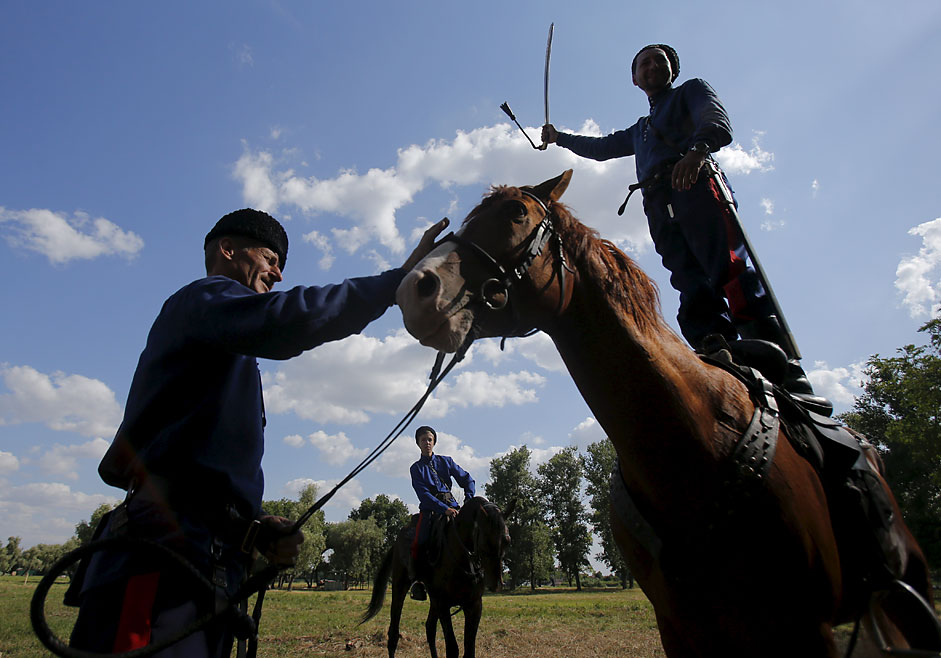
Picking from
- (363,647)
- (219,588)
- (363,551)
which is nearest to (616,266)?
(219,588)

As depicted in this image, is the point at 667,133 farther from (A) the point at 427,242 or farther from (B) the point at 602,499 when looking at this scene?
(B) the point at 602,499

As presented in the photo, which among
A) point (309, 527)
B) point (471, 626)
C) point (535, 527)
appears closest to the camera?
point (471, 626)

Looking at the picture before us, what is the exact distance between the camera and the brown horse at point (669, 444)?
1.88 metres

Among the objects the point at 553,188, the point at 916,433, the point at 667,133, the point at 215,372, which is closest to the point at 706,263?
the point at 667,133

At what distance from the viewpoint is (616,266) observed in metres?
2.42

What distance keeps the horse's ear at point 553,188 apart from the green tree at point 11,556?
144m

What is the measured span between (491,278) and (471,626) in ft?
29.0

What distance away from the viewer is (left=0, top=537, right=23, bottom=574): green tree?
104 meters

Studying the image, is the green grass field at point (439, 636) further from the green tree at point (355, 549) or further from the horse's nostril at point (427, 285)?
the green tree at point (355, 549)

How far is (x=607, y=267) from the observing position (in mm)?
2371

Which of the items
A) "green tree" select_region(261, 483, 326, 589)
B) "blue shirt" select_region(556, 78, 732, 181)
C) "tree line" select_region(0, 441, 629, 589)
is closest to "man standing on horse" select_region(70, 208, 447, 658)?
"blue shirt" select_region(556, 78, 732, 181)

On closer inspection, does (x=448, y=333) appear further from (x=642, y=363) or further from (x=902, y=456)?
(x=902, y=456)

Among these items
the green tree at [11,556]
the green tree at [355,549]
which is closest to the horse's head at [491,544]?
the green tree at [355,549]

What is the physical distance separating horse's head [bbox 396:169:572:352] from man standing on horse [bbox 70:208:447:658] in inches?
7.2
